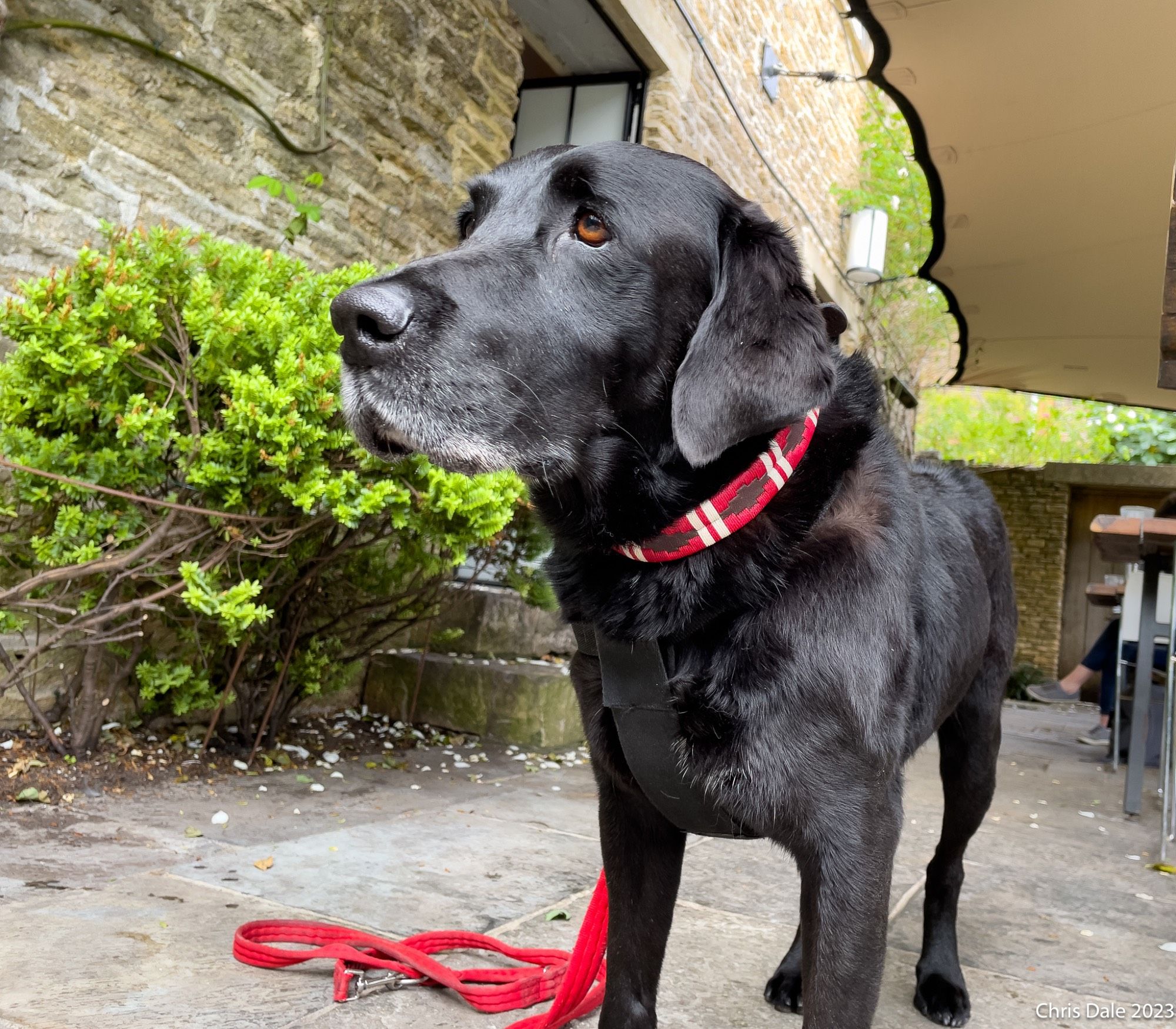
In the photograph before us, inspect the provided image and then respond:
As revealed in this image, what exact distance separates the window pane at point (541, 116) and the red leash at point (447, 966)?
5.88 metres

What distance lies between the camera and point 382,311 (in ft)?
4.77

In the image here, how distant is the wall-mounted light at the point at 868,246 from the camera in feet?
32.8

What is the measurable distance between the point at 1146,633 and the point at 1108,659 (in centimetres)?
315

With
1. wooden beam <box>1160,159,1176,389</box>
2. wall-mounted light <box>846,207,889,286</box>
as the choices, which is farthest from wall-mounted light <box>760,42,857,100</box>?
wooden beam <box>1160,159,1176,389</box>

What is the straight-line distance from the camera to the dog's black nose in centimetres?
146

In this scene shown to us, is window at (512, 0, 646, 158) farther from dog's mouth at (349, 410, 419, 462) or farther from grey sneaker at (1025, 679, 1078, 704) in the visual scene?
grey sneaker at (1025, 679, 1078, 704)

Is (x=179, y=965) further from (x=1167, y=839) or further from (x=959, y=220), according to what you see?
(x=959, y=220)

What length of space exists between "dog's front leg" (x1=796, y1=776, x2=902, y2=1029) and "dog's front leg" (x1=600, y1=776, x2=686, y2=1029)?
1.10ft

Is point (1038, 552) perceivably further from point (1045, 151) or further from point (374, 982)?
point (374, 982)

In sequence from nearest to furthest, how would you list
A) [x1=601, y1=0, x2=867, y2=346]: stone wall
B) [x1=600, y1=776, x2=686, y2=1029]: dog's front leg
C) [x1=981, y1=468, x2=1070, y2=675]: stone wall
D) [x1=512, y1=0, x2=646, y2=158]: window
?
[x1=600, y1=776, x2=686, y2=1029]: dog's front leg, [x1=512, y1=0, x2=646, y2=158]: window, [x1=601, y1=0, x2=867, y2=346]: stone wall, [x1=981, y1=468, x2=1070, y2=675]: stone wall

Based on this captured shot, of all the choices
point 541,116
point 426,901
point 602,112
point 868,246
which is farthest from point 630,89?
point 426,901

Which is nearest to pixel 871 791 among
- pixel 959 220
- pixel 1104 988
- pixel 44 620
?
pixel 1104 988

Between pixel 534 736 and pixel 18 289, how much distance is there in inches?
116

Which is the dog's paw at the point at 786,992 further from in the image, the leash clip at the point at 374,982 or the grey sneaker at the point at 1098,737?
the grey sneaker at the point at 1098,737
